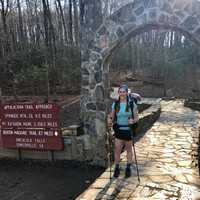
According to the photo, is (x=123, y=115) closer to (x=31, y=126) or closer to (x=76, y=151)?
(x=76, y=151)

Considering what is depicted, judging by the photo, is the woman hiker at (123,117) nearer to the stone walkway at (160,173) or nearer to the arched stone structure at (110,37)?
the stone walkway at (160,173)

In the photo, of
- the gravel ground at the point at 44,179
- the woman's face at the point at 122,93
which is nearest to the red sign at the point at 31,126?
the gravel ground at the point at 44,179

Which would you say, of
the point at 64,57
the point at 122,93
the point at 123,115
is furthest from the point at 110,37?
the point at 64,57

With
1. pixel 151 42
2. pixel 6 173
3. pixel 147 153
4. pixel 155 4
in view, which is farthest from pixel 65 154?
pixel 151 42

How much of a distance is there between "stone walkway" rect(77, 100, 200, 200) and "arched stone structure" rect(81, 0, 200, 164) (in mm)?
847

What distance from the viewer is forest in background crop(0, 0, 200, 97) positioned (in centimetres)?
1669

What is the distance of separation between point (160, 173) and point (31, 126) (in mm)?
3089

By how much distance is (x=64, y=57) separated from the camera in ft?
57.9

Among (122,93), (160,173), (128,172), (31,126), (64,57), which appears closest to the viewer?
(122,93)

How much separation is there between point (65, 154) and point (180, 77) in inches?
598

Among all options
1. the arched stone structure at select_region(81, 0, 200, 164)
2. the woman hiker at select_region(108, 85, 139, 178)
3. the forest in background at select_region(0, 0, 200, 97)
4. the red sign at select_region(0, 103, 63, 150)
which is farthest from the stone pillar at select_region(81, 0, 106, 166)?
the forest in background at select_region(0, 0, 200, 97)

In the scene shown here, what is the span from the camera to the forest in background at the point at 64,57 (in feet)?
54.7

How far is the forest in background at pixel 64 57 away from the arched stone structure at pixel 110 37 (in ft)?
26.6

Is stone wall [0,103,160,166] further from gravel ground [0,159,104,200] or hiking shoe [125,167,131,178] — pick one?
hiking shoe [125,167,131,178]
